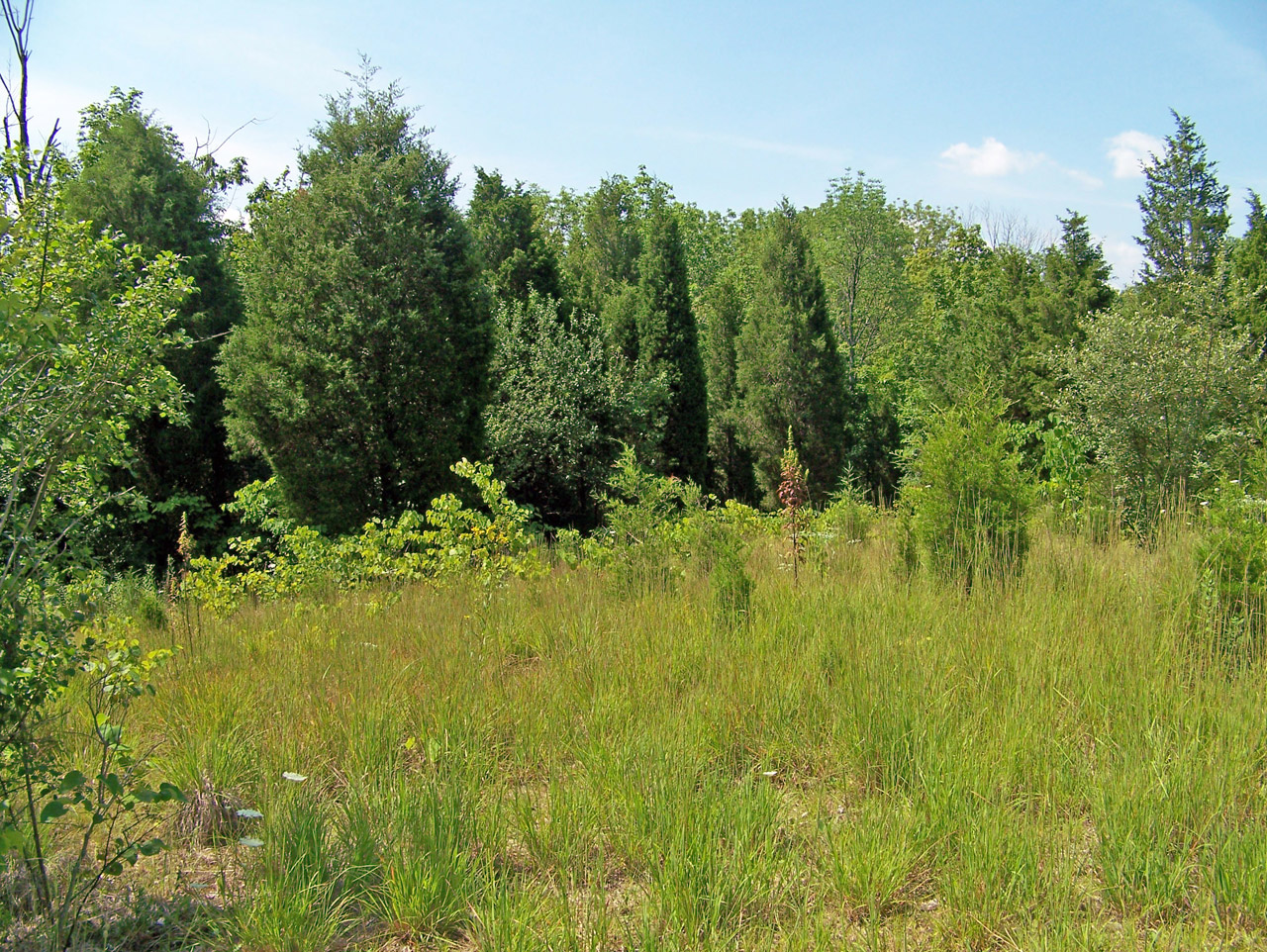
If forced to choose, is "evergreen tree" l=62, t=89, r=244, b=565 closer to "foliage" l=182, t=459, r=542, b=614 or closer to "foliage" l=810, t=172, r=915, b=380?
"foliage" l=182, t=459, r=542, b=614

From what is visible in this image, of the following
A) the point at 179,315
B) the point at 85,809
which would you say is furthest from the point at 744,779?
the point at 179,315

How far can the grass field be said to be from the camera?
228 cm

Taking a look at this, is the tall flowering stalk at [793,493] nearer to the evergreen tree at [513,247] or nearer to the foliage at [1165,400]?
the foliage at [1165,400]

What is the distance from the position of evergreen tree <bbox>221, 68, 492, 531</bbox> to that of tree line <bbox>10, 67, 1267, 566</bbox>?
0.10 feet

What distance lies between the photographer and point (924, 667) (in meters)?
3.55

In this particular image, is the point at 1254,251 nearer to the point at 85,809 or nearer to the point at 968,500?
the point at 968,500

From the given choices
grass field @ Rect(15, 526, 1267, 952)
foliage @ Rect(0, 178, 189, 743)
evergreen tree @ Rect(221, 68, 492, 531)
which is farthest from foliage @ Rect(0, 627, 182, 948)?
evergreen tree @ Rect(221, 68, 492, 531)

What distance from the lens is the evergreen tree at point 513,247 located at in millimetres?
15797

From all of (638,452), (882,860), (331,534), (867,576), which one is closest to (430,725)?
(882,860)

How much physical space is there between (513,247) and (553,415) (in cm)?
475

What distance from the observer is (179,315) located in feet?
42.2

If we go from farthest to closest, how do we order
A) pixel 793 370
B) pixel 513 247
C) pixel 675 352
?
pixel 793 370 → pixel 675 352 → pixel 513 247

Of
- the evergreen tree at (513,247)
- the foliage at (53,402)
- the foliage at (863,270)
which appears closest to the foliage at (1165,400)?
the foliage at (53,402)

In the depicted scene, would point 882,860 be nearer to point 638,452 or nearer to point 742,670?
point 742,670
